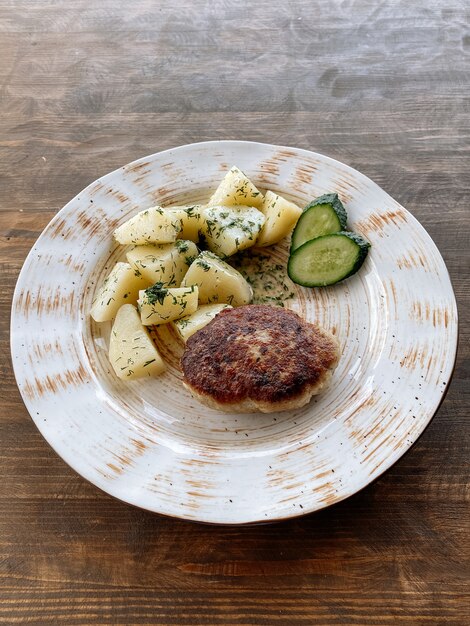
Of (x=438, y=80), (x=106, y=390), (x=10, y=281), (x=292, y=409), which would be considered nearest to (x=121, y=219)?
(x=10, y=281)

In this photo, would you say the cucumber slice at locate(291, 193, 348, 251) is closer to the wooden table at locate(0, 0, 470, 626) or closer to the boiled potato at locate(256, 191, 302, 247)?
the boiled potato at locate(256, 191, 302, 247)

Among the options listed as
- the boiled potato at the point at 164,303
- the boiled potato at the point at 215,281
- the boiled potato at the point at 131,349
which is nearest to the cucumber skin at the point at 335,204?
the boiled potato at the point at 215,281

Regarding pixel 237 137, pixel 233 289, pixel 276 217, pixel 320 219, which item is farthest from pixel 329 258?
pixel 237 137

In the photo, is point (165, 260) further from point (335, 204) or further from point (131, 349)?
point (335, 204)

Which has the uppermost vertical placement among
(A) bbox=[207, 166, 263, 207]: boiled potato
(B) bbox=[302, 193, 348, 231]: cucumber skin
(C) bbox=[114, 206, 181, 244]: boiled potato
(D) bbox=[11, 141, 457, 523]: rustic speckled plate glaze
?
(A) bbox=[207, 166, 263, 207]: boiled potato

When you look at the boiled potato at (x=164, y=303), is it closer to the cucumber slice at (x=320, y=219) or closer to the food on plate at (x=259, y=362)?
the food on plate at (x=259, y=362)

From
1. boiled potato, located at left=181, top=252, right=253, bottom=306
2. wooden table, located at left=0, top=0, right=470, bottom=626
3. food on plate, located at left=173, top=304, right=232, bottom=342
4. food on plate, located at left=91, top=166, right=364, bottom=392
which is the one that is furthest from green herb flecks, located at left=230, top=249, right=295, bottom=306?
wooden table, located at left=0, top=0, right=470, bottom=626

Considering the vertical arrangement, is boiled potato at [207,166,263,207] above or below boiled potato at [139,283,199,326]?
above
